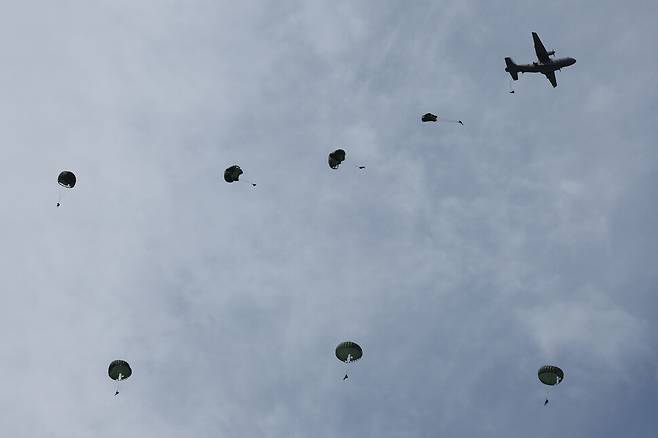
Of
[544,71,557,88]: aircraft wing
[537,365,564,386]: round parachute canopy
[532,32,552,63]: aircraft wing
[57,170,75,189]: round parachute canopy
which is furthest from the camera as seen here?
[544,71,557,88]: aircraft wing

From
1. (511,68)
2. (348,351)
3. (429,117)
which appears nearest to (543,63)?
(511,68)

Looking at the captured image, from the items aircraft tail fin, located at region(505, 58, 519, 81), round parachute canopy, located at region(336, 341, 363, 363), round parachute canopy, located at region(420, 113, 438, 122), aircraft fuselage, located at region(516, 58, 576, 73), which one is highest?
aircraft fuselage, located at region(516, 58, 576, 73)

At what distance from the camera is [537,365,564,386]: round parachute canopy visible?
67.4 m

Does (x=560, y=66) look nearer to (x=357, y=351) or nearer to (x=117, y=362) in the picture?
(x=357, y=351)

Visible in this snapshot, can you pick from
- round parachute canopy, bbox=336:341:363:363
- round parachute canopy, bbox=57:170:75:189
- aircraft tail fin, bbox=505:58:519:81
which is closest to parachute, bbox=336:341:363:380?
round parachute canopy, bbox=336:341:363:363

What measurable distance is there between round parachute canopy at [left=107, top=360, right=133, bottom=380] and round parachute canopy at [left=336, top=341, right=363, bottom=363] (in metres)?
19.4

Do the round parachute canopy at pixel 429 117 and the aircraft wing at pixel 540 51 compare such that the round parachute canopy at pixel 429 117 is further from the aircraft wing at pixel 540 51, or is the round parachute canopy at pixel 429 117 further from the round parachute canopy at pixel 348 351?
the aircraft wing at pixel 540 51

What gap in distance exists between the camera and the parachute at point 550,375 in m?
67.4

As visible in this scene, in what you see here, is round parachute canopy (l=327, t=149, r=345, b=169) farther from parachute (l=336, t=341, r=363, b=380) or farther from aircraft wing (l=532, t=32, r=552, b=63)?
aircraft wing (l=532, t=32, r=552, b=63)

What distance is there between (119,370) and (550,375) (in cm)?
3921

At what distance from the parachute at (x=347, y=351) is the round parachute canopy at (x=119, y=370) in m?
19.4

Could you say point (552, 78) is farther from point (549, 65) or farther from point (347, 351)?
point (347, 351)

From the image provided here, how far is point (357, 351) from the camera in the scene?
6931 cm

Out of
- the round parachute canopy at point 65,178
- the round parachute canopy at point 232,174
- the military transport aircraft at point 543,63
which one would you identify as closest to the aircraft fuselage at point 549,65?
the military transport aircraft at point 543,63
